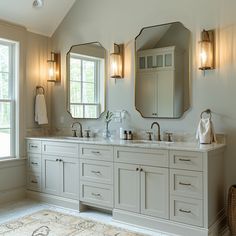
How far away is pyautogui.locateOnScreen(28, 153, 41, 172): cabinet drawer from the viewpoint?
4.43 m

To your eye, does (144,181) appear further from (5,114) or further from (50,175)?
(5,114)

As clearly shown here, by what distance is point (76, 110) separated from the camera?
4734mm

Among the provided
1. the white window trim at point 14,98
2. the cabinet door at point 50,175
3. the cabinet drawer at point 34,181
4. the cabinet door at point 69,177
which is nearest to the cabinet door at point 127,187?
the cabinet door at point 69,177

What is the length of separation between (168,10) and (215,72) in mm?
1010

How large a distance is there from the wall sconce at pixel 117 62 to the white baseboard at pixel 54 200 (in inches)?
70.1

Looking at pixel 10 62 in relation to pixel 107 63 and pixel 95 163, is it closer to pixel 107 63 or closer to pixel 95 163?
pixel 107 63

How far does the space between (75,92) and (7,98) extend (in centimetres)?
101

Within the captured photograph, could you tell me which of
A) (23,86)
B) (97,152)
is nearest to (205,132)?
(97,152)

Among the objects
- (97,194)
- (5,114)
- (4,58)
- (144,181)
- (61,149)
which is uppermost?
(4,58)

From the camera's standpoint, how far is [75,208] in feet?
13.1

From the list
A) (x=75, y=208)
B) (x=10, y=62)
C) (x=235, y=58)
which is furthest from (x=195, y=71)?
(x=10, y=62)

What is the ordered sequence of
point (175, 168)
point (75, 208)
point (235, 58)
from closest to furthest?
point (175, 168) → point (235, 58) → point (75, 208)

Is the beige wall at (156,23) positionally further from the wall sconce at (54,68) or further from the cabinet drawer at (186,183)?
the cabinet drawer at (186,183)

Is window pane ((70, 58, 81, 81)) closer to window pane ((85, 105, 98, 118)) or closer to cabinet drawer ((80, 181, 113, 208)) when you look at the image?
window pane ((85, 105, 98, 118))
